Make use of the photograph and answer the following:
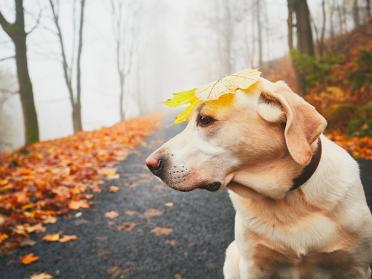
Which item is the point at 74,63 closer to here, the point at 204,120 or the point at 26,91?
the point at 26,91

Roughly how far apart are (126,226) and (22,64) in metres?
7.49

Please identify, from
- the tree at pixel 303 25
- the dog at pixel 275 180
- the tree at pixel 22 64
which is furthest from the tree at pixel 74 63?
the dog at pixel 275 180

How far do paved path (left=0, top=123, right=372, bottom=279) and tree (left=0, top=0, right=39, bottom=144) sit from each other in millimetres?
6012

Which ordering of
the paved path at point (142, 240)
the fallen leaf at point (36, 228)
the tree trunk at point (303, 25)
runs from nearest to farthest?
the paved path at point (142, 240) → the fallen leaf at point (36, 228) → the tree trunk at point (303, 25)

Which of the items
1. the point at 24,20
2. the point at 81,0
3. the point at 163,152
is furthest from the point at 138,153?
the point at 81,0

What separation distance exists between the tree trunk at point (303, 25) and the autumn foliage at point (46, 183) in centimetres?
688

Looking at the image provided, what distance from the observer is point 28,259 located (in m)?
3.44

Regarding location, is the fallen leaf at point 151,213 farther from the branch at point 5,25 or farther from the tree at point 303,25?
the tree at point 303,25

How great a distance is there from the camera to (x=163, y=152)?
2.09 meters

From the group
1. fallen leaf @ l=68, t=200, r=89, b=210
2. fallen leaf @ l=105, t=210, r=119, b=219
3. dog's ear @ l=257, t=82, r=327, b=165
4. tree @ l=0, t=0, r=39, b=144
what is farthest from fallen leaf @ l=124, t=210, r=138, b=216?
tree @ l=0, t=0, r=39, b=144

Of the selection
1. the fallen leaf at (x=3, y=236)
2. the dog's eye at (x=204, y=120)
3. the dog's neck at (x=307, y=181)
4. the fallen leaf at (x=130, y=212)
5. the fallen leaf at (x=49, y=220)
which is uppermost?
the dog's eye at (x=204, y=120)

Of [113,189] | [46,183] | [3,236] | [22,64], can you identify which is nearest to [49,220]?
[3,236]

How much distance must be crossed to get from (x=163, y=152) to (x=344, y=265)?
4.82ft

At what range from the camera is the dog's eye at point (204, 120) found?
2.07 metres
